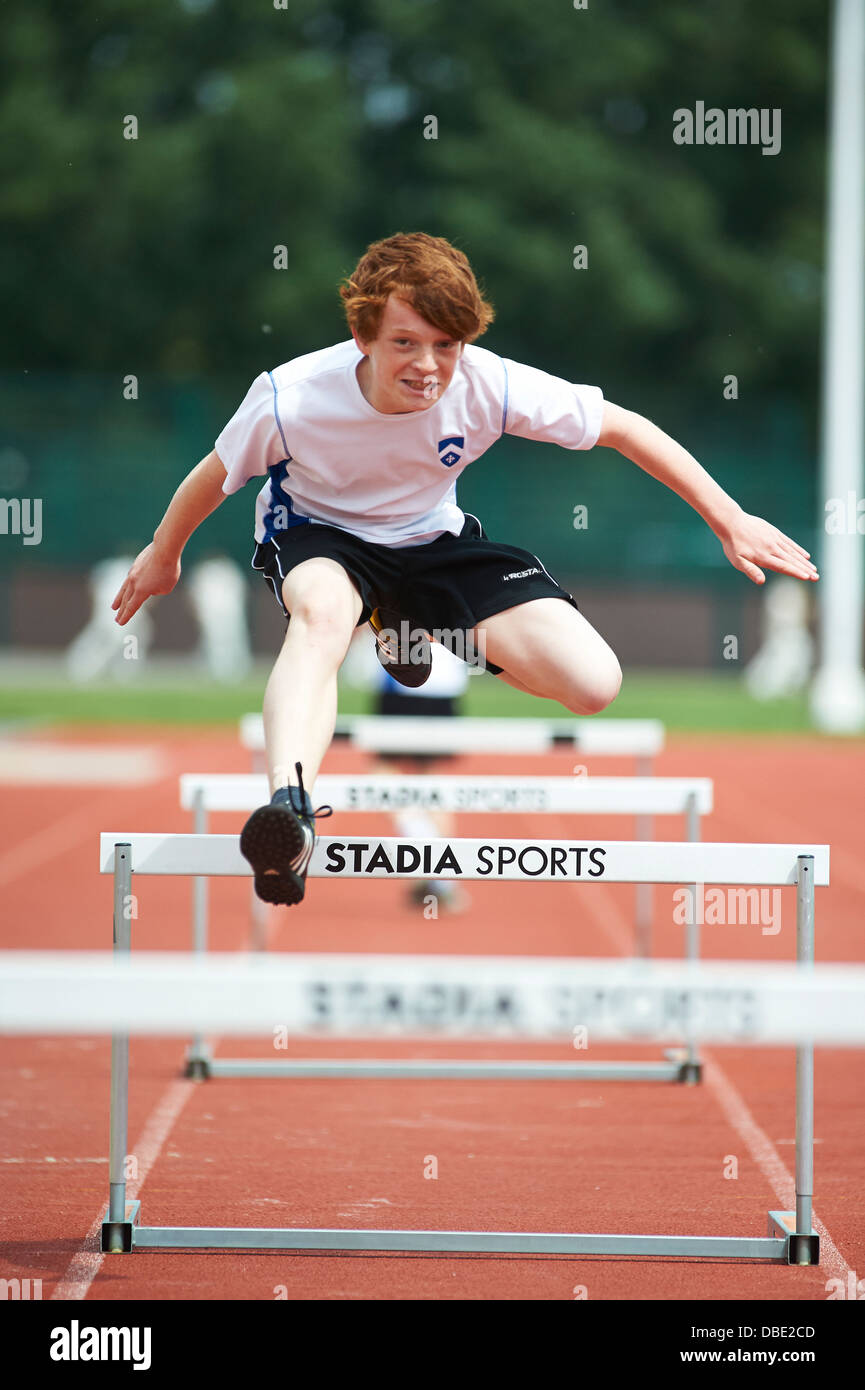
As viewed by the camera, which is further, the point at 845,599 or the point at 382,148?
the point at 382,148

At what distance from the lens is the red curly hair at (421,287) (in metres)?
3.48

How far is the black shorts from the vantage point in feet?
12.6

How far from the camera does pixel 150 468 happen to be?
2870cm

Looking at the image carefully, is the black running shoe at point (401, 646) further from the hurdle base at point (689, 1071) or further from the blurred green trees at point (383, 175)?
the blurred green trees at point (383, 175)

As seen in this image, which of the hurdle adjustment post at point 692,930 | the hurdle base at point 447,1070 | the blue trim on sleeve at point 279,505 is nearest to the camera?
the blue trim on sleeve at point 279,505

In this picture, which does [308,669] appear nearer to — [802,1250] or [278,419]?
[278,419]

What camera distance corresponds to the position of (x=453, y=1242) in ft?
12.1

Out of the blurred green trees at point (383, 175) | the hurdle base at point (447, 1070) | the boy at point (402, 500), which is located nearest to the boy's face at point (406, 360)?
the boy at point (402, 500)

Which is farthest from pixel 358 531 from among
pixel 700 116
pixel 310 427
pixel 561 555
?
pixel 700 116

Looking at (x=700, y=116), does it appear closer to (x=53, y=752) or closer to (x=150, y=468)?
(x=150, y=468)

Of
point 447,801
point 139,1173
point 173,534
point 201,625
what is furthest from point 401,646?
point 201,625

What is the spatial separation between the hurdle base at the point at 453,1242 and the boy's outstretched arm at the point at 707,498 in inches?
58.9

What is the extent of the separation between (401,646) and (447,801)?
→ 828 millimetres

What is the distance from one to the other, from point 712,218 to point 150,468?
13820 millimetres
